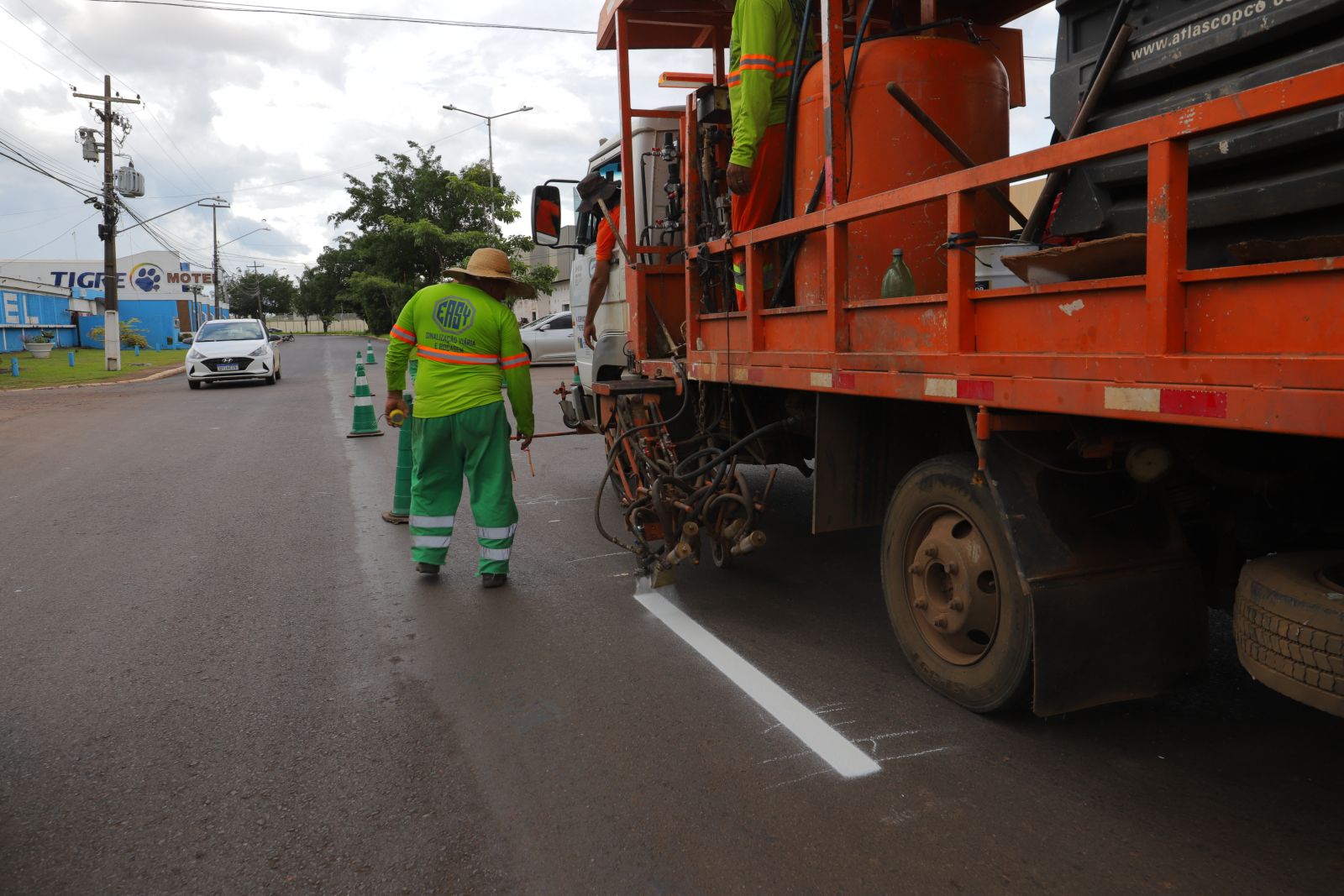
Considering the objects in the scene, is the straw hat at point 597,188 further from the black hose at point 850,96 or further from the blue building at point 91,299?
the blue building at point 91,299

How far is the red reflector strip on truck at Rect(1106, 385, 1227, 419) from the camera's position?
2.21 metres

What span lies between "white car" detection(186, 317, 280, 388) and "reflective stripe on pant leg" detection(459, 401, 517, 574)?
1742cm

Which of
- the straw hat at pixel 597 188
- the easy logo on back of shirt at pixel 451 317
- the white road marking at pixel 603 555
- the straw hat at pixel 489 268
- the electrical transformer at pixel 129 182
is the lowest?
the white road marking at pixel 603 555

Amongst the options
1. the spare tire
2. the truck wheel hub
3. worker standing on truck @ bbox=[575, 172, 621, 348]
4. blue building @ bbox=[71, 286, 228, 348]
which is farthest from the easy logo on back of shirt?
blue building @ bbox=[71, 286, 228, 348]

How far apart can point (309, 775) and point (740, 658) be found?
177 cm

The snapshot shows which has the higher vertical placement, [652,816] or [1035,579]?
[1035,579]

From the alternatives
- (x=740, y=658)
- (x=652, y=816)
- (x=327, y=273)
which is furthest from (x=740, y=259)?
(x=327, y=273)

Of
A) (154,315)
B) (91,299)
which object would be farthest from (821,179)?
(91,299)

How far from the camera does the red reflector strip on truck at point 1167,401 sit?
7.23 feet

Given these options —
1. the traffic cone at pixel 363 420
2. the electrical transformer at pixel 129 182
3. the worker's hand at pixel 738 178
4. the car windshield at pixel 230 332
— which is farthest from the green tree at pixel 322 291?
the worker's hand at pixel 738 178

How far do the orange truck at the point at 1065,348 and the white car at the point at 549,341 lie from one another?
19559 mm

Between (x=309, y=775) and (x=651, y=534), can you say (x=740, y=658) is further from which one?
(x=309, y=775)

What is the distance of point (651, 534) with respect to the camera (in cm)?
516

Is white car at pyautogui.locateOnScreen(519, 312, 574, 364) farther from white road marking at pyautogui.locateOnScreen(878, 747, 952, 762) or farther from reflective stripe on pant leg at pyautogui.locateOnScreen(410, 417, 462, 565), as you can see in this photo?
white road marking at pyautogui.locateOnScreen(878, 747, 952, 762)
